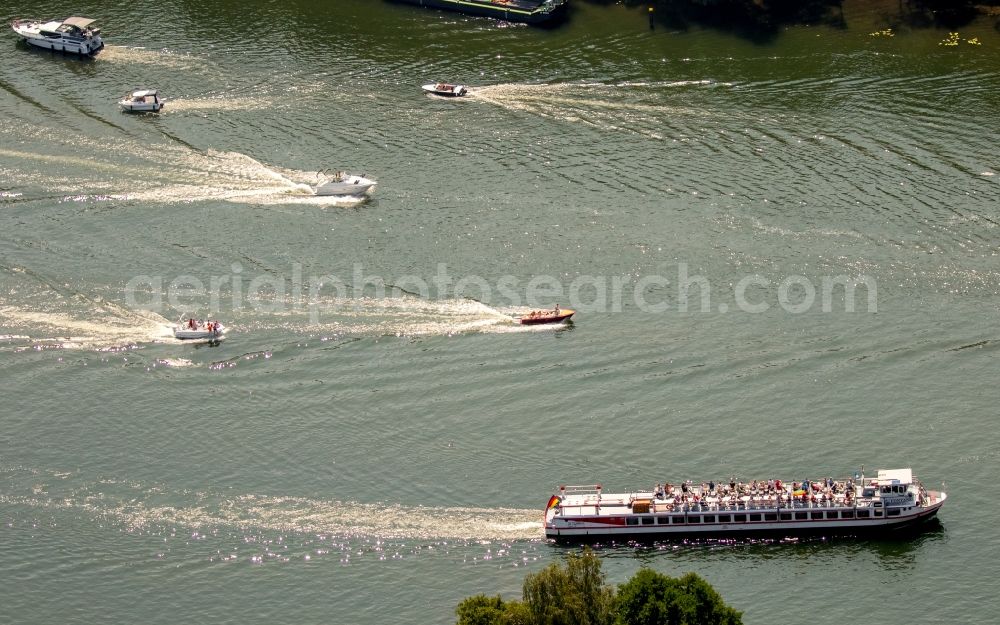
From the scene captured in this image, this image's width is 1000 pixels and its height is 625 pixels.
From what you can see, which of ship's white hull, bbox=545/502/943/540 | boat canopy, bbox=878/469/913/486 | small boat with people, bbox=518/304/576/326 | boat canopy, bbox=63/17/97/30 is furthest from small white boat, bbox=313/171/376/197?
boat canopy, bbox=878/469/913/486

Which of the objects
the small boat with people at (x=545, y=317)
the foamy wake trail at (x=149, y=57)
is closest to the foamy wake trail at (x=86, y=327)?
the small boat with people at (x=545, y=317)

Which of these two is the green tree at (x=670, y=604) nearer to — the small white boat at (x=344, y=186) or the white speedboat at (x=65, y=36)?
the small white boat at (x=344, y=186)

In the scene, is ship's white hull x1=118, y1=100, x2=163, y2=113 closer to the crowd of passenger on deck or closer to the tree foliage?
the crowd of passenger on deck

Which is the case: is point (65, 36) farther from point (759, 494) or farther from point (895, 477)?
point (895, 477)

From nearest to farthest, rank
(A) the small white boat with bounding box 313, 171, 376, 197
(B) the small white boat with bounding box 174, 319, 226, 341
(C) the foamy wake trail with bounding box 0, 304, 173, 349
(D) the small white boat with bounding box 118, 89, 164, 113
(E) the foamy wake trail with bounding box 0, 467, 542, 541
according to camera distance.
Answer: (E) the foamy wake trail with bounding box 0, 467, 542, 541 → (C) the foamy wake trail with bounding box 0, 304, 173, 349 → (B) the small white boat with bounding box 174, 319, 226, 341 → (A) the small white boat with bounding box 313, 171, 376, 197 → (D) the small white boat with bounding box 118, 89, 164, 113

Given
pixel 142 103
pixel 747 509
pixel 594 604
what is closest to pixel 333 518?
pixel 594 604

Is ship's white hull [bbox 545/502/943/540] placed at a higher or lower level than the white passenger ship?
lower
